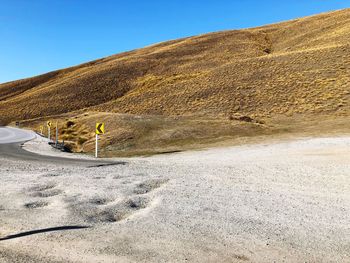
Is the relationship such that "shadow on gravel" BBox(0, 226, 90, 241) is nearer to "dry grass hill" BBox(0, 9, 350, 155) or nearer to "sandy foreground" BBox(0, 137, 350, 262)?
"sandy foreground" BBox(0, 137, 350, 262)

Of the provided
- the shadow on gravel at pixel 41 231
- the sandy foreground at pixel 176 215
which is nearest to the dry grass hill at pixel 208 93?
the sandy foreground at pixel 176 215

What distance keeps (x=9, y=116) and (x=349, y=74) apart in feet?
207

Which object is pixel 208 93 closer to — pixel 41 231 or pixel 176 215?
pixel 176 215

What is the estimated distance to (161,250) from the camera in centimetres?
512

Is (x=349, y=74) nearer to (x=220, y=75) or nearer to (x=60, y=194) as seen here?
(x=220, y=75)

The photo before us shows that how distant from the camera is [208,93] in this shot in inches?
2083

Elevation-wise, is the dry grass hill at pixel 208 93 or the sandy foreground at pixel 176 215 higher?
the dry grass hill at pixel 208 93

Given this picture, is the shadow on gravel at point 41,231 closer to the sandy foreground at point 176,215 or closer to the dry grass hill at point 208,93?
the sandy foreground at point 176,215

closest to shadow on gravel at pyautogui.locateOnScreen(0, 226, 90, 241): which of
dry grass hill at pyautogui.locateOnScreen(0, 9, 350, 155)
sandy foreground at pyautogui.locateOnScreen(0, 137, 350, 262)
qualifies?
sandy foreground at pyautogui.locateOnScreen(0, 137, 350, 262)

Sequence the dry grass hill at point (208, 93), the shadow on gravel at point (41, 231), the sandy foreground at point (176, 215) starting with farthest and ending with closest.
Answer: the dry grass hill at point (208, 93), the shadow on gravel at point (41, 231), the sandy foreground at point (176, 215)

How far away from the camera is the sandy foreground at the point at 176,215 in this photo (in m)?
5.08

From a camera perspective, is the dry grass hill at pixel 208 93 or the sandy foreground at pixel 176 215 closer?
the sandy foreground at pixel 176 215

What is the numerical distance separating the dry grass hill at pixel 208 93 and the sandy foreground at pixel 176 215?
34.8 ft

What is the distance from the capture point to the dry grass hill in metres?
28.9
